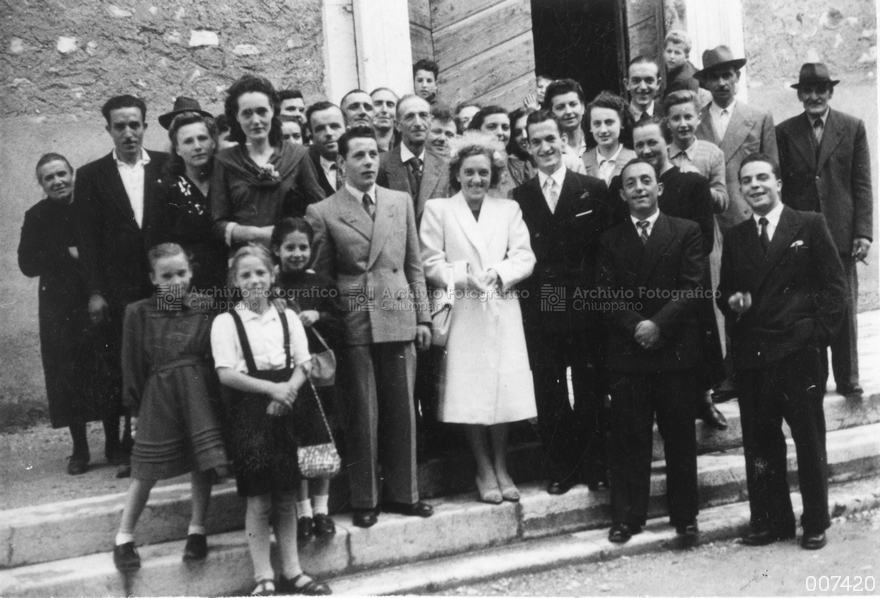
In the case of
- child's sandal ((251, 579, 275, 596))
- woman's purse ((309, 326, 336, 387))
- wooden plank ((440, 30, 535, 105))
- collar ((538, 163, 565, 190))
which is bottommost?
child's sandal ((251, 579, 275, 596))

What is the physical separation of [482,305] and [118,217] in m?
1.85

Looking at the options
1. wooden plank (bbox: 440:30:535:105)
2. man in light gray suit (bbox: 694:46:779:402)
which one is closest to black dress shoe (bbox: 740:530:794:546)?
man in light gray suit (bbox: 694:46:779:402)

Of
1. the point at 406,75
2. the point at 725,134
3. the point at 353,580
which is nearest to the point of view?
the point at 353,580

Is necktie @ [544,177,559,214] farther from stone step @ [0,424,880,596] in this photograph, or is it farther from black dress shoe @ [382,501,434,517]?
black dress shoe @ [382,501,434,517]

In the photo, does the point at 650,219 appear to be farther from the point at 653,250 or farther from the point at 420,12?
the point at 420,12

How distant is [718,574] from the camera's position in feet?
14.0

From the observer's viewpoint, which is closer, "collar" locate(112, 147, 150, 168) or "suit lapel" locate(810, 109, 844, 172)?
"collar" locate(112, 147, 150, 168)

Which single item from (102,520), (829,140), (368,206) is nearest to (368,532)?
(102,520)

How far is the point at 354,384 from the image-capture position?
4.45 m

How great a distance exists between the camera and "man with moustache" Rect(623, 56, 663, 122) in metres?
5.71

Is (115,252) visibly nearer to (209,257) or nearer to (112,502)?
(209,257)

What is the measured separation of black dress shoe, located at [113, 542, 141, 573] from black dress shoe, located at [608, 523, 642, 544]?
2196mm

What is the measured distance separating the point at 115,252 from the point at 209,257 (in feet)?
1.84

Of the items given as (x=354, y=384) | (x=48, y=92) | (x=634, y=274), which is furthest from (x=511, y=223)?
(x=48, y=92)
